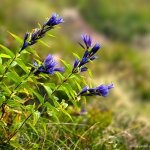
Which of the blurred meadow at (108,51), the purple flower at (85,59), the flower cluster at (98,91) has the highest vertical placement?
the blurred meadow at (108,51)

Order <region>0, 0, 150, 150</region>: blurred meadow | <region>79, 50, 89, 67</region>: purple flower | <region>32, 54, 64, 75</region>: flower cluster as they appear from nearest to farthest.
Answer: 1. <region>32, 54, 64, 75</region>: flower cluster
2. <region>79, 50, 89, 67</region>: purple flower
3. <region>0, 0, 150, 150</region>: blurred meadow

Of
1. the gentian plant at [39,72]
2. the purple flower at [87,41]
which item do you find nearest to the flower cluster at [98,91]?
the gentian plant at [39,72]

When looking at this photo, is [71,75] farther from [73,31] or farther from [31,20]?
[73,31]

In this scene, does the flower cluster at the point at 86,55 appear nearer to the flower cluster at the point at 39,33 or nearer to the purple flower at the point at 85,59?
the purple flower at the point at 85,59

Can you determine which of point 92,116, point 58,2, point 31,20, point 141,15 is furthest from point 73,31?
point 92,116

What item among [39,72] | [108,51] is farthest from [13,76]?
[108,51]

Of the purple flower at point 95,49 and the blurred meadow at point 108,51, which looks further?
the blurred meadow at point 108,51

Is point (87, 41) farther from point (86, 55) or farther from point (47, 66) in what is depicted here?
point (47, 66)

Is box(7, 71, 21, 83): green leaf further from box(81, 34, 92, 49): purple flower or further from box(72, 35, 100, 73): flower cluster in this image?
box(81, 34, 92, 49): purple flower

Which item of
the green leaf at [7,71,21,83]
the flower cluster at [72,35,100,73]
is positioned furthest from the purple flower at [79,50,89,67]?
the green leaf at [7,71,21,83]
